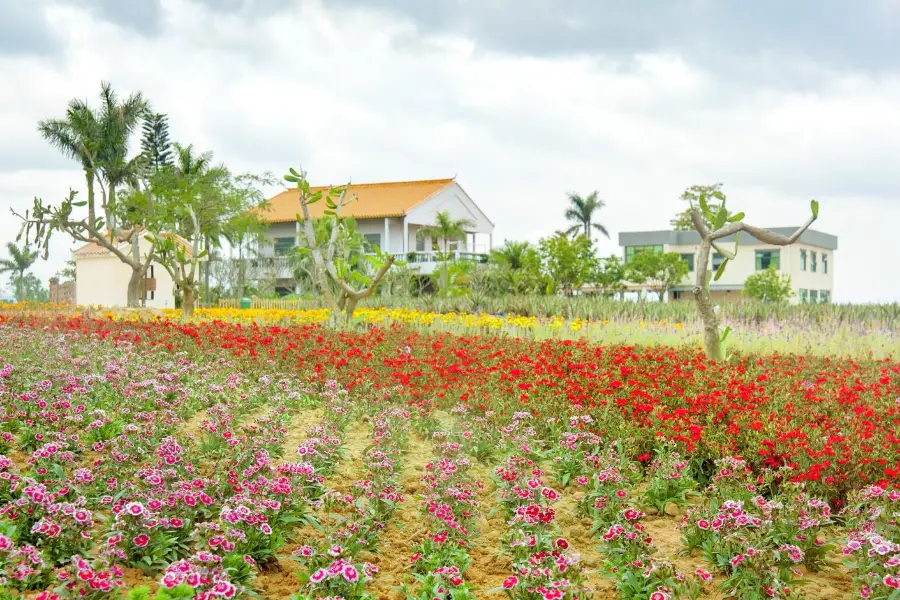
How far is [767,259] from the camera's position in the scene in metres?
48.8

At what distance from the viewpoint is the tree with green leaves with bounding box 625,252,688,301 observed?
1780 inches

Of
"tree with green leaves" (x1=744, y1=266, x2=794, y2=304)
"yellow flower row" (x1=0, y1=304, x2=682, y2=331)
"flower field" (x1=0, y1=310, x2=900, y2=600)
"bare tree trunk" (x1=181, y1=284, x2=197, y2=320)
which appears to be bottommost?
"flower field" (x1=0, y1=310, x2=900, y2=600)

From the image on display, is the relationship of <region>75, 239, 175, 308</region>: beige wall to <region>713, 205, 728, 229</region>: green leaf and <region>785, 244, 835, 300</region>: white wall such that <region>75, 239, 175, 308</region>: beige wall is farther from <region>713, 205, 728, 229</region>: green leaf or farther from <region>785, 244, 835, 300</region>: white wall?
<region>785, 244, 835, 300</region>: white wall

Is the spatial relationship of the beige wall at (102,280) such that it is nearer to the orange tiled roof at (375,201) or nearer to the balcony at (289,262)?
the balcony at (289,262)

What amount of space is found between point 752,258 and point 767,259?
2.76 ft

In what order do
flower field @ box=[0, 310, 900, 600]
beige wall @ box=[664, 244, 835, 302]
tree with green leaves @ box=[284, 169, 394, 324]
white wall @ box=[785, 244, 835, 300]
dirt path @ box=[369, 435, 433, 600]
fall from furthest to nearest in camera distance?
white wall @ box=[785, 244, 835, 300] < beige wall @ box=[664, 244, 835, 302] < tree with green leaves @ box=[284, 169, 394, 324] < dirt path @ box=[369, 435, 433, 600] < flower field @ box=[0, 310, 900, 600]

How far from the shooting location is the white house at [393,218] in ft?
139

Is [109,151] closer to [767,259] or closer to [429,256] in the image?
[429,256]

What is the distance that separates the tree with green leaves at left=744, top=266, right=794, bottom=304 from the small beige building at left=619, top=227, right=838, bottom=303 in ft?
7.20

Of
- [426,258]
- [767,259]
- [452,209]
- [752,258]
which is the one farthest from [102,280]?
[767,259]

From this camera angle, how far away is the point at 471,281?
34656 mm

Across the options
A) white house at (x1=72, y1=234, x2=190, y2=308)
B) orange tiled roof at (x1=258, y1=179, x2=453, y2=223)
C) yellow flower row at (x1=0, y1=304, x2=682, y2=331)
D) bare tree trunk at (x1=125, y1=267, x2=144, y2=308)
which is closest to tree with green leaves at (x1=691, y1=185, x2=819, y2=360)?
yellow flower row at (x1=0, y1=304, x2=682, y2=331)

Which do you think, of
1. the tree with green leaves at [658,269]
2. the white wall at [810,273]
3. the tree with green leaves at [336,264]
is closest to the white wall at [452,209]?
the tree with green leaves at [658,269]

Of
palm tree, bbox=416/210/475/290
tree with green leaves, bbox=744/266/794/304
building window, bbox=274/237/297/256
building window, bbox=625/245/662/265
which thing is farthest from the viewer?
building window, bbox=625/245/662/265
